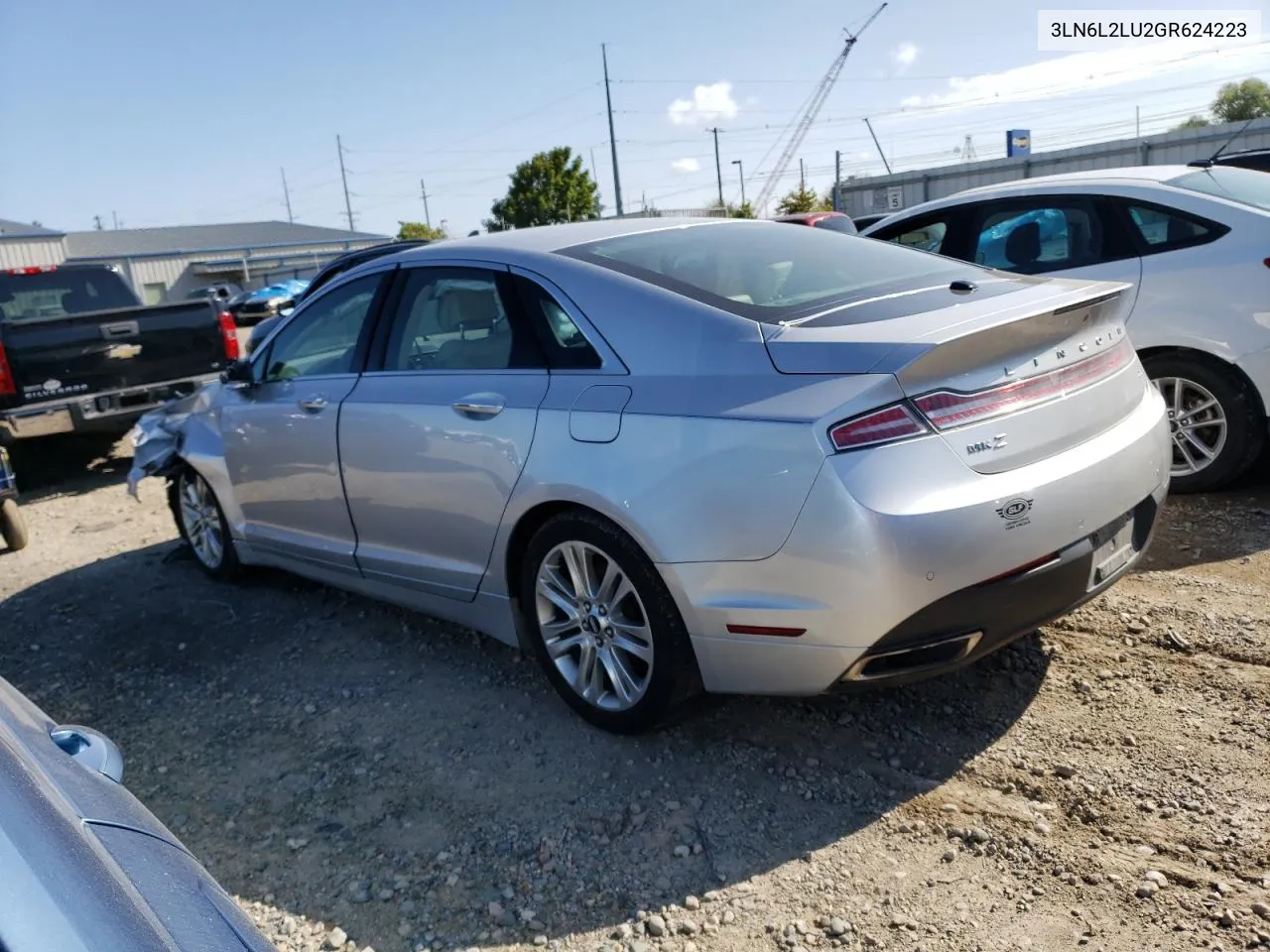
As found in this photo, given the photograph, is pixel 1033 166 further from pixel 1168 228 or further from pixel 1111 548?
pixel 1111 548

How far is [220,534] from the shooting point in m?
5.38

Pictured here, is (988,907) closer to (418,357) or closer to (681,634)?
(681,634)

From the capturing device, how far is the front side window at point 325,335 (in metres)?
4.34

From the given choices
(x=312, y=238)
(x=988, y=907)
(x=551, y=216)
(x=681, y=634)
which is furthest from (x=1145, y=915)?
(x=312, y=238)

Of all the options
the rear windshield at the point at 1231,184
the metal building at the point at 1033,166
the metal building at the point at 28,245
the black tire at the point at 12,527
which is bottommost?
the black tire at the point at 12,527

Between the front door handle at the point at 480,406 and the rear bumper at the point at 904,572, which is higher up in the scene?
the front door handle at the point at 480,406

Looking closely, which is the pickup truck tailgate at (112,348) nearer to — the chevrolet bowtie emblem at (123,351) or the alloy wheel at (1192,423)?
the chevrolet bowtie emblem at (123,351)

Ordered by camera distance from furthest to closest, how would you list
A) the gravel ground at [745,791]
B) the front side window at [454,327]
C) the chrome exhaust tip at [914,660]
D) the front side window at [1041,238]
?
the front side window at [1041,238], the front side window at [454,327], the chrome exhaust tip at [914,660], the gravel ground at [745,791]

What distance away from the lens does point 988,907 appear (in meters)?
2.45

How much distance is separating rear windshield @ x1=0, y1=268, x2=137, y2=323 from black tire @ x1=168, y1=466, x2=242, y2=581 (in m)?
4.27

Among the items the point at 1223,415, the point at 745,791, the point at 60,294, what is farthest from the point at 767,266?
the point at 60,294

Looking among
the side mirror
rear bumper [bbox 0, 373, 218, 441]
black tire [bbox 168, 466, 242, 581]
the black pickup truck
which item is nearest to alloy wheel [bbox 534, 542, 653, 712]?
the side mirror

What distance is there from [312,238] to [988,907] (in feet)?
233

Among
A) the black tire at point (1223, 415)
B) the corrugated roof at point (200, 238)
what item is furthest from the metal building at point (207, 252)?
the black tire at point (1223, 415)
